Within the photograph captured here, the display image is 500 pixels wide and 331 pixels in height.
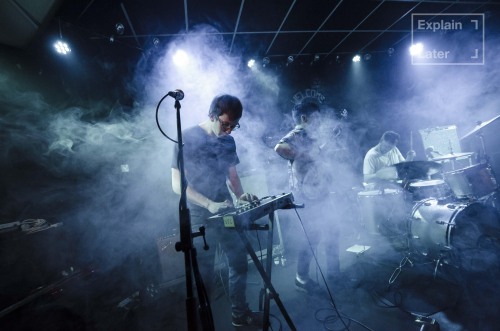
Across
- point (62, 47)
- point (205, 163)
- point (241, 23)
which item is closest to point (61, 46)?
point (62, 47)

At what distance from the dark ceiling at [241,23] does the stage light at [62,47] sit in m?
0.14

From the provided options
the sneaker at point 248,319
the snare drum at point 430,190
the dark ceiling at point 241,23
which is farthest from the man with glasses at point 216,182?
the snare drum at point 430,190

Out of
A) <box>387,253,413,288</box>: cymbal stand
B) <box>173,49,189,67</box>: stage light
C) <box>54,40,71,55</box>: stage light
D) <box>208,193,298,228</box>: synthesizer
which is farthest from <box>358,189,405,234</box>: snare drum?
<box>54,40,71,55</box>: stage light

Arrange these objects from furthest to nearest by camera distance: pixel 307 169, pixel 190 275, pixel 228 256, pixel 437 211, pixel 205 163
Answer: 1. pixel 437 211
2. pixel 307 169
3. pixel 205 163
4. pixel 228 256
5. pixel 190 275

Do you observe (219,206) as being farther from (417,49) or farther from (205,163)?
(417,49)

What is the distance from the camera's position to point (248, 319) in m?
2.69

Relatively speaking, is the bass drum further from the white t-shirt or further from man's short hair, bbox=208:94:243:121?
A: man's short hair, bbox=208:94:243:121

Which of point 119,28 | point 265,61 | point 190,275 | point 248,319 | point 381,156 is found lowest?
point 248,319

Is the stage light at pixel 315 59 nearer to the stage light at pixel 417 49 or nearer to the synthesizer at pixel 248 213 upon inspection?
the stage light at pixel 417 49

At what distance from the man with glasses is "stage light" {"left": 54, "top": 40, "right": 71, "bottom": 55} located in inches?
128

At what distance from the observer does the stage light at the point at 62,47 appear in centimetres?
405

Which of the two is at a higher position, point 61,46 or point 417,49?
point 417,49

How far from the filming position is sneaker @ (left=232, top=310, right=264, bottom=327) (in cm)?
268

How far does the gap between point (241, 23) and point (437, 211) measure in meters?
5.14
